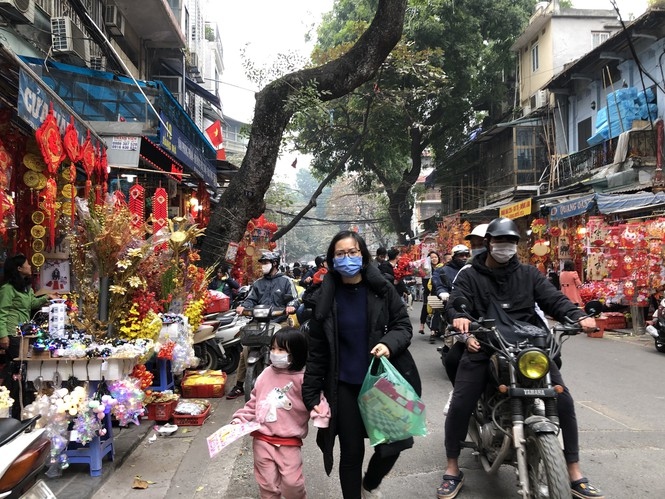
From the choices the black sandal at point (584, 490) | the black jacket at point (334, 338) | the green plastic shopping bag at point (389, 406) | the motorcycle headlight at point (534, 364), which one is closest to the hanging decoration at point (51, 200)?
the black jacket at point (334, 338)

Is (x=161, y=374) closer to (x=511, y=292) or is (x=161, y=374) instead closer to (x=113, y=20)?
(x=511, y=292)

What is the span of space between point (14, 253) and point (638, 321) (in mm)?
11547

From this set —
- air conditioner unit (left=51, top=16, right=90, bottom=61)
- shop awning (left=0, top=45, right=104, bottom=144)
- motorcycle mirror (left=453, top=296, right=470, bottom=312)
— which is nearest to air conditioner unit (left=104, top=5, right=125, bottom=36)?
air conditioner unit (left=51, top=16, right=90, bottom=61)

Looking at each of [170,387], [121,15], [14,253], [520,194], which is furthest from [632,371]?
[520,194]

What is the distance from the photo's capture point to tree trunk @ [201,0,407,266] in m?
10.6

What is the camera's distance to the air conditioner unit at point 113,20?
507 inches

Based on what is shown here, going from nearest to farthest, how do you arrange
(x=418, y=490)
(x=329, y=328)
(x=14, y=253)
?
(x=329, y=328)
(x=418, y=490)
(x=14, y=253)

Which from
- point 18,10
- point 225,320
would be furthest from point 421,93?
point 225,320

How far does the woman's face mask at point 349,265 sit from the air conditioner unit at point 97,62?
10150 millimetres

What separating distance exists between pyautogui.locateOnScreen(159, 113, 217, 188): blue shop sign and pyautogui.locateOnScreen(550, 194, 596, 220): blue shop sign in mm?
9136

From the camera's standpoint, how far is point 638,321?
11.9m

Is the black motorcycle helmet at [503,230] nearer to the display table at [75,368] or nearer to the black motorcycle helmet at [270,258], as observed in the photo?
the display table at [75,368]

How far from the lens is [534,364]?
10.1 ft

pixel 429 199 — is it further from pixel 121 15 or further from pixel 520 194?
pixel 121 15
